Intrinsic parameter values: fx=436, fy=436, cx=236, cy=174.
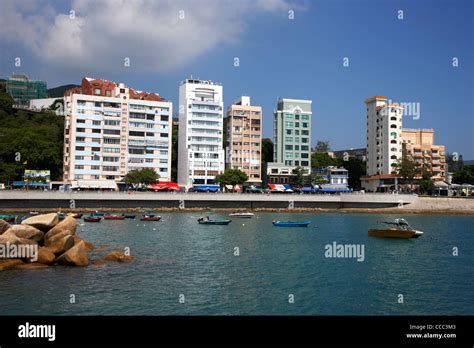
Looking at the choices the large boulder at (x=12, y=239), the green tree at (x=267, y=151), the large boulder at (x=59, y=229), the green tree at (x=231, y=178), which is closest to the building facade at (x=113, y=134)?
the green tree at (x=231, y=178)

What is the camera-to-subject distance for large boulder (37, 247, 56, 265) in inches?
1214

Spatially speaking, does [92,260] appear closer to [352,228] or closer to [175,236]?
[175,236]

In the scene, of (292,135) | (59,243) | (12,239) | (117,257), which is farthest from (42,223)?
(292,135)

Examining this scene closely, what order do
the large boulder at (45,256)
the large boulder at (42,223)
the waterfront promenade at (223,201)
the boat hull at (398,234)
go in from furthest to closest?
the waterfront promenade at (223,201)
the boat hull at (398,234)
the large boulder at (42,223)
the large boulder at (45,256)

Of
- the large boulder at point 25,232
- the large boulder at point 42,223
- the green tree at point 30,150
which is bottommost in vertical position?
the large boulder at point 25,232

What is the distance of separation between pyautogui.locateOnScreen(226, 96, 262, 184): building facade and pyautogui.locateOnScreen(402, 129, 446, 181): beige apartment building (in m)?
45.7

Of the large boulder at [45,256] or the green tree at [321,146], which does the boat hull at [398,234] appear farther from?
the green tree at [321,146]

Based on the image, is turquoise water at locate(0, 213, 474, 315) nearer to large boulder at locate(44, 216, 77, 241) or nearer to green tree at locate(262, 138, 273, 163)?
large boulder at locate(44, 216, 77, 241)

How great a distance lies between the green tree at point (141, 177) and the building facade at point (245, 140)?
27887mm

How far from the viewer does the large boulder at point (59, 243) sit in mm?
31781

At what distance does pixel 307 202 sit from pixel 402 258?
197ft

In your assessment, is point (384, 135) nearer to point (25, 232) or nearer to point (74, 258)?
point (74, 258)

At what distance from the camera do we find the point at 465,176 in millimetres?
131000

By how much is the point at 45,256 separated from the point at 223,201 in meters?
64.2
